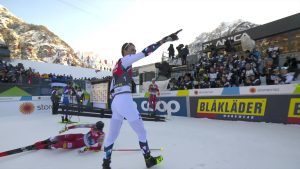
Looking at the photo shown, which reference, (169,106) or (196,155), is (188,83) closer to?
(169,106)

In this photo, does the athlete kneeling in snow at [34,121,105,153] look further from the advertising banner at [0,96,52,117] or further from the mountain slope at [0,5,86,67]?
the mountain slope at [0,5,86,67]

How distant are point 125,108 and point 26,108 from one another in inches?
612

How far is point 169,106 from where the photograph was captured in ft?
43.7

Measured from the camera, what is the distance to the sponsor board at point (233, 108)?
900 cm

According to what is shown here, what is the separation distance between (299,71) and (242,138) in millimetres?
6892

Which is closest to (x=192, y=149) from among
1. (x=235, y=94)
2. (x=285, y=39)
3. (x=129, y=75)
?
(x=129, y=75)

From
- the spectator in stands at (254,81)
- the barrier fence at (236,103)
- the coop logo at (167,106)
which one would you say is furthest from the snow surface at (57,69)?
the spectator in stands at (254,81)

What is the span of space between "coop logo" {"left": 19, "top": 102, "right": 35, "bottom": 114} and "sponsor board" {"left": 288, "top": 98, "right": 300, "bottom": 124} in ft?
52.7

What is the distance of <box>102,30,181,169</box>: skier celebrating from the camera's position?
150 inches

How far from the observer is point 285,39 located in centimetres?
1811

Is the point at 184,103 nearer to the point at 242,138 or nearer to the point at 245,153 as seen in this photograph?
the point at 242,138

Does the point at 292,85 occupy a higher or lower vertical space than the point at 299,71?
lower

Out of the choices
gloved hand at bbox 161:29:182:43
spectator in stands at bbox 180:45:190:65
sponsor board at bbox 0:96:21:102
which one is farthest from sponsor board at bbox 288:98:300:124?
sponsor board at bbox 0:96:21:102

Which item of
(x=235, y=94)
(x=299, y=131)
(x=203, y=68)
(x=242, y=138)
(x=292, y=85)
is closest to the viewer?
(x=242, y=138)
